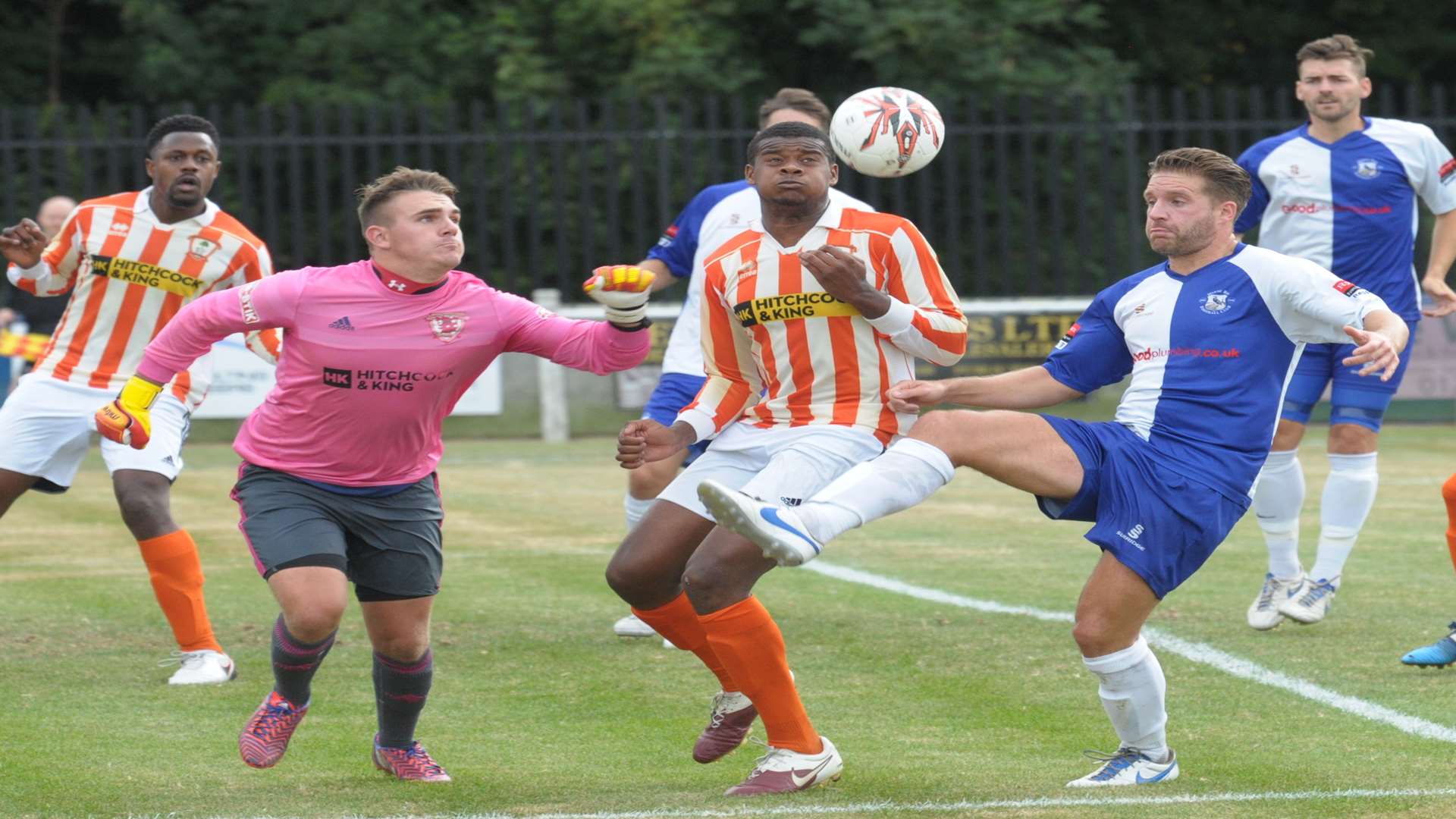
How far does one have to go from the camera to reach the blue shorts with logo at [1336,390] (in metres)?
7.83

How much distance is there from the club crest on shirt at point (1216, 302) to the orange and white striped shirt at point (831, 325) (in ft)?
2.25

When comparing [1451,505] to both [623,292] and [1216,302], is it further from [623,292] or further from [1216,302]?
[623,292]

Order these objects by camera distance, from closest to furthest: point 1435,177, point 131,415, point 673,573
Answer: point 131,415 < point 673,573 < point 1435,177

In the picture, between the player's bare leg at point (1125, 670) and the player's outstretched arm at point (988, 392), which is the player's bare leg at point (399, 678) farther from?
the player's bare leg at point (1125, 670)

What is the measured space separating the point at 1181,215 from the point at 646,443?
5.43 ft

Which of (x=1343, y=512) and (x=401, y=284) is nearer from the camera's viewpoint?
(x=401, y=284)

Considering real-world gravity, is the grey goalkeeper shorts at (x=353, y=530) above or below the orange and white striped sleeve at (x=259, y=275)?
below

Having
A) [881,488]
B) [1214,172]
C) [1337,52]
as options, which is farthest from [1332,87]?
[881,488]

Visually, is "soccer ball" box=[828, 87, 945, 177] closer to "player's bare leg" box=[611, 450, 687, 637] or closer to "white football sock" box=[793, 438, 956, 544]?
"white football sock" box=[793, 438, 956, 544]

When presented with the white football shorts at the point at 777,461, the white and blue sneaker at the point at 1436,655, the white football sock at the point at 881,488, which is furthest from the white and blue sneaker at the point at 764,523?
the white and blue sneaker at the point at 1436,655

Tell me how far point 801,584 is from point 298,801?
4.31 metres

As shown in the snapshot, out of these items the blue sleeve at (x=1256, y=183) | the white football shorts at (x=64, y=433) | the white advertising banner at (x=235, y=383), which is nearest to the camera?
the white football shorts at (x=64, y=433)

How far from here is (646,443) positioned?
564 cm

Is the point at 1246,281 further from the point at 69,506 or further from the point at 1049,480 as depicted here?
the point at 69,506
